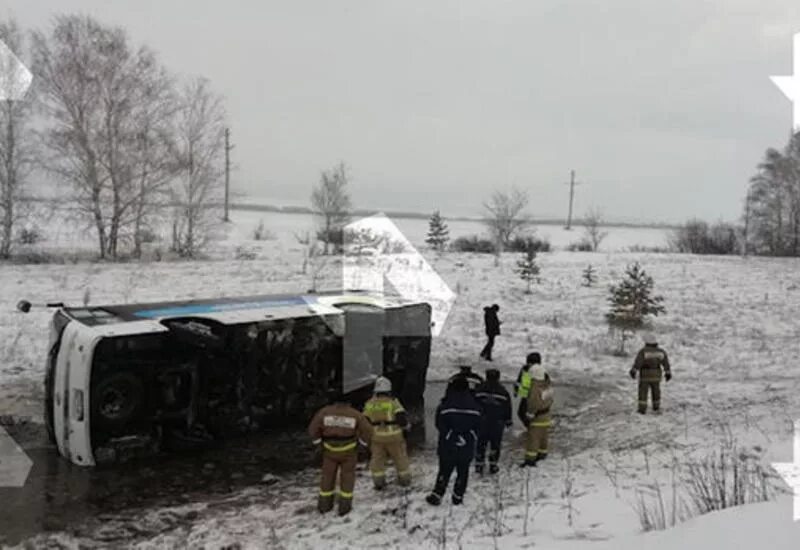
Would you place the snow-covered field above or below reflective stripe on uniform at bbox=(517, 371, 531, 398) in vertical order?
below

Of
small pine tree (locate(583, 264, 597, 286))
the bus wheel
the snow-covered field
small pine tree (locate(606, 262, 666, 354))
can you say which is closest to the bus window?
the bus wheel

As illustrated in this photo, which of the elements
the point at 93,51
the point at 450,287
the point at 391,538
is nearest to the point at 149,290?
the point at 450,287

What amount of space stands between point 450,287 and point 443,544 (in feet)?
69.9

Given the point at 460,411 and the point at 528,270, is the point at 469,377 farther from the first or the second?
the point at 528,270

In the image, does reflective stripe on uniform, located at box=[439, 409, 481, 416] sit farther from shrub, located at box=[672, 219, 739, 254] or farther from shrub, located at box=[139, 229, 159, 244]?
shrub, located at box=[672, 219, 739, 254]

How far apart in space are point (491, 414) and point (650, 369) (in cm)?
407

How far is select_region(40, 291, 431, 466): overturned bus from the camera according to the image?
29.2ft

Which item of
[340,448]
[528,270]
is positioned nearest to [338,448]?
[340,448]

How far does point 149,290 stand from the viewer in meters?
23.6

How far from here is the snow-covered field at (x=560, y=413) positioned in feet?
22.6

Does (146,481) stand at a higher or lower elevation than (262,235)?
lower

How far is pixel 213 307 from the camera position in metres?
10.7

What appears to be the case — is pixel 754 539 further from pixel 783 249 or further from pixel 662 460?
pixel 783 249

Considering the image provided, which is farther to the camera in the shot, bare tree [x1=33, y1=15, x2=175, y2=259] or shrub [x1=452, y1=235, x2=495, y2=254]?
shrub [x1=452, y1=235, x2=495, y2=254]
